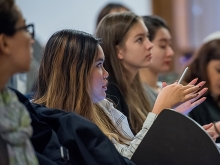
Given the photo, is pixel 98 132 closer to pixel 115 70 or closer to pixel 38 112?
pixel 38 112

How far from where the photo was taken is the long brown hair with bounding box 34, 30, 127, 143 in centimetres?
155

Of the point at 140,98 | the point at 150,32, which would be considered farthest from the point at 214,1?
the point at 140,98

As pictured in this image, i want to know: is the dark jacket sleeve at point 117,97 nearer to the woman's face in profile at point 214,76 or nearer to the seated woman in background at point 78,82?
the seated woman in background at point 78,82

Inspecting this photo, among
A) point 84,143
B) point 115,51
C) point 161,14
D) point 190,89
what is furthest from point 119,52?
point 161,14

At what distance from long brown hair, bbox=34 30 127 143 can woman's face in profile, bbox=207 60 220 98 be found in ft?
2.99

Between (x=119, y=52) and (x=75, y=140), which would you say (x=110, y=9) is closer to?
(x=119, y=52)

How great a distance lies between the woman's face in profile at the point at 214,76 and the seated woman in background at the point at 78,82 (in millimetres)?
789

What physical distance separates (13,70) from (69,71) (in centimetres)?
41

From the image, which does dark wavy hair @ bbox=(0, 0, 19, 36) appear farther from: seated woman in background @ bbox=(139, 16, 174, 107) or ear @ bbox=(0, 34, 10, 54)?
seated woman in background @ bbox=(139, 16, 174, 107)

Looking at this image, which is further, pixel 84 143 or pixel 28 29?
pixel 84 143

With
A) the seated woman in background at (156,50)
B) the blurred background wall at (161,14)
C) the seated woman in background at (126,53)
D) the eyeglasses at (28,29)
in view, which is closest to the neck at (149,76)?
the seated woman in background at (156,50)

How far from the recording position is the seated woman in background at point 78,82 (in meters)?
1.55

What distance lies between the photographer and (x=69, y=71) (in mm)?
1560

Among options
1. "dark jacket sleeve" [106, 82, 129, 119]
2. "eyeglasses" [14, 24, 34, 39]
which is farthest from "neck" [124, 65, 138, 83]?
"eyeglasses" [14, 24, 34, 39]
